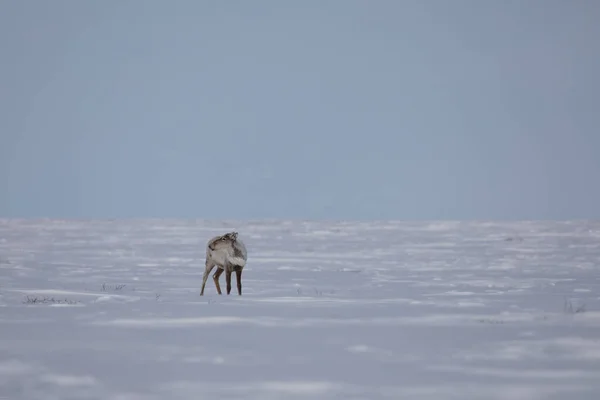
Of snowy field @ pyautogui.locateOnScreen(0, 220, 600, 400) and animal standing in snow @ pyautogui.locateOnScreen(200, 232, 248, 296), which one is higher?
animal standing in snow @ pyautogui.locateOnScreen(200, 232, 248, 296)

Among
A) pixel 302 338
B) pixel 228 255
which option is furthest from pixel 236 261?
pixel 302 338

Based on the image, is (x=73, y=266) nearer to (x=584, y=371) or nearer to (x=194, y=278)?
(x=194, y=278)

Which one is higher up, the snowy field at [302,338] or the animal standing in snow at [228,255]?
the animal standing in snow at [228,255]

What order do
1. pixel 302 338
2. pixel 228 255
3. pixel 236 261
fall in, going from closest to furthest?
pixel 302 338, pixel 236 261, pixel 228 255

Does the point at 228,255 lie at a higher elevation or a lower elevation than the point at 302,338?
higher

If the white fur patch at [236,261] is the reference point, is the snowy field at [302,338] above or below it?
below

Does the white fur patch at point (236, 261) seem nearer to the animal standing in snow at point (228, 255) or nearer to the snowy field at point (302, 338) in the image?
the animal standing in snow at point (228, 255)

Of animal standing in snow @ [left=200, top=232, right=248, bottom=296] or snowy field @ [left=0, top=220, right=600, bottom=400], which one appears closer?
snowy field @ [left=0, top=220, right=600, bottom=400]

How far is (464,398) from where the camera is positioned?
6773mm

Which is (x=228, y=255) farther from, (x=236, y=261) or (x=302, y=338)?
(x=302, y=338)

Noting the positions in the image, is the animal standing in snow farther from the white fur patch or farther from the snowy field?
the snowy field

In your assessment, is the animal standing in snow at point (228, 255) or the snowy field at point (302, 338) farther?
the animal standing in snow at point (228, 255)

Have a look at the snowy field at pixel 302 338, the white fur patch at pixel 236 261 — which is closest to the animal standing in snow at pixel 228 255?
the white fur patch at pixel 236 261

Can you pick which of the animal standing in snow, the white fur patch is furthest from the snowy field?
the white fur patch
